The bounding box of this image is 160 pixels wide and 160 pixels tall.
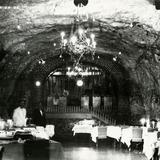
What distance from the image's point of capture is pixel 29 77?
18953 millimetres

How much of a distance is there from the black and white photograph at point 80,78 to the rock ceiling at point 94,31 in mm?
28

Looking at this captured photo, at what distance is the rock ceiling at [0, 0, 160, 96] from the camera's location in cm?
861

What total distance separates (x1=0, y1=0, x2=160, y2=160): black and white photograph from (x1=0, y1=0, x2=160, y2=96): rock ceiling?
3 cm

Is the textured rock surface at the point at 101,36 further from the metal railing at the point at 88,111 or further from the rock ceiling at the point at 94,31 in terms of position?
the metal railing at the point at 88,111

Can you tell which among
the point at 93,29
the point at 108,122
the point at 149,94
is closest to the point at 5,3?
the point at 93,29

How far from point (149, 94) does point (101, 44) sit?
3.33m

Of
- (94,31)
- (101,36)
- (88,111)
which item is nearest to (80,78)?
(88,111)

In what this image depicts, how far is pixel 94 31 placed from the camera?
474 inches

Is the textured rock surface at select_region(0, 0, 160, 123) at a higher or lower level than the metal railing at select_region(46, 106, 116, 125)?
higher

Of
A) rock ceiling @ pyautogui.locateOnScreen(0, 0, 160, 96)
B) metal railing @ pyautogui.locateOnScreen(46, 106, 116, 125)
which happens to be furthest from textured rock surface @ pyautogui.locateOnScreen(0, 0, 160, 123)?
metal railing @ pyautogui.locateOnScreen(46, 106, 116, 125)

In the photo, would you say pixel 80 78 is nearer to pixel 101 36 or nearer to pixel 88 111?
pixel 88 111

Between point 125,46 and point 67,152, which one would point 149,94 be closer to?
point 125,46

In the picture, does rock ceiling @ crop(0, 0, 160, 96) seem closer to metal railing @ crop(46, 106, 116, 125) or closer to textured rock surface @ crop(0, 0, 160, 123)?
textured rock surface @ crop(0, 0, 160, 123)

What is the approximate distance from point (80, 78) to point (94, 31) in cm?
1119
